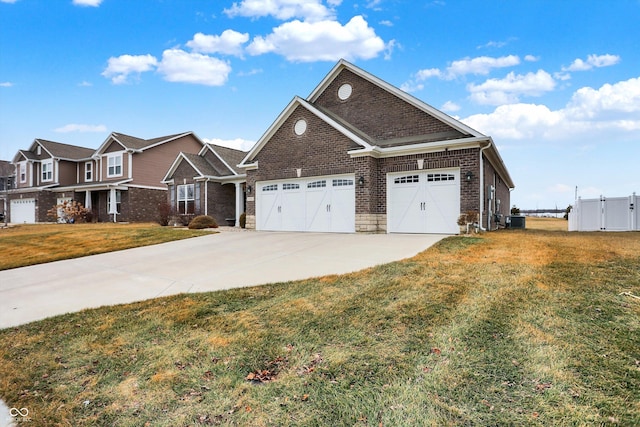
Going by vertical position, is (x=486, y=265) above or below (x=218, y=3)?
below

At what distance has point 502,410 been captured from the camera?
269cm

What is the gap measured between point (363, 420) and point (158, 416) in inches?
68.0

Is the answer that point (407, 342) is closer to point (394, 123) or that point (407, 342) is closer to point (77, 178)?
point (394, 123)

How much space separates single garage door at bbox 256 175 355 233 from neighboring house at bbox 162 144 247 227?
18.2 feet

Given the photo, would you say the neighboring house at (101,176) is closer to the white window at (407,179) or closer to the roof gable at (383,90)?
the roof gable at (383,90)

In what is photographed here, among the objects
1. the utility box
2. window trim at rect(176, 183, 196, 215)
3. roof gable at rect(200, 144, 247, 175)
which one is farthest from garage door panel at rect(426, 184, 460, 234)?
window trim at rect(176, 183, 196, 215)

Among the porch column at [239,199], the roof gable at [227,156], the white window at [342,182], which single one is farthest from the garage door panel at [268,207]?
the roof gable at [227,156]

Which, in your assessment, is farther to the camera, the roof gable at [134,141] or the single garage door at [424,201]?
the roof gable at [134,141]

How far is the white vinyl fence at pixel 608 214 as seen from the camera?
1702 cm

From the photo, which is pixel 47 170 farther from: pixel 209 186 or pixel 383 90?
pixel 383 90

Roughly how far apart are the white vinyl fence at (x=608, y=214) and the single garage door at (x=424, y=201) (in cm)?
1070

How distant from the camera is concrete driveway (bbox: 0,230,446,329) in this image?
6.48 metres

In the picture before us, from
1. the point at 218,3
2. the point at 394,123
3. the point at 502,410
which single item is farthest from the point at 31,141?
the point at 502,410

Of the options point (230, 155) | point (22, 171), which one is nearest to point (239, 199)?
point (230, 155)
